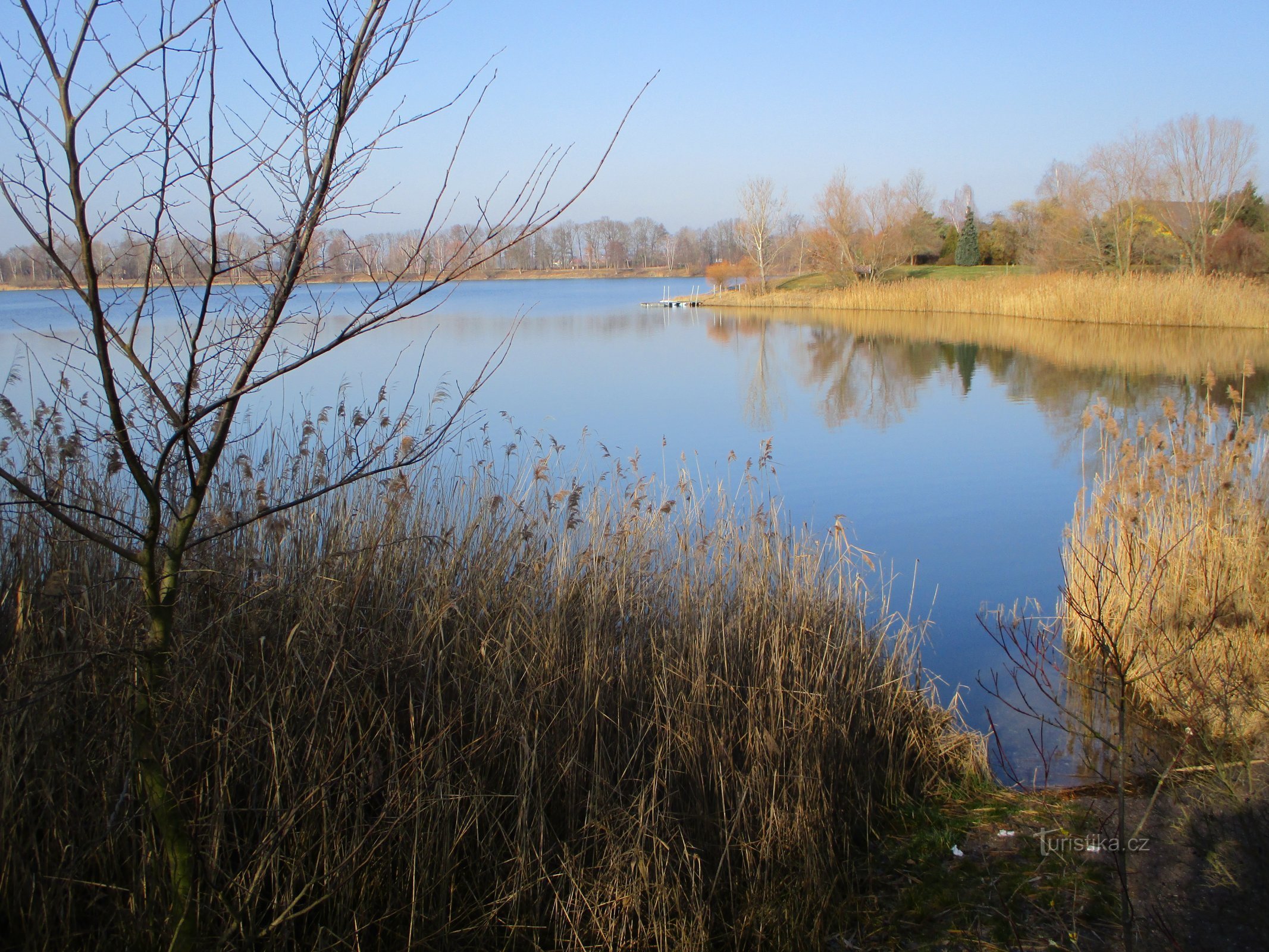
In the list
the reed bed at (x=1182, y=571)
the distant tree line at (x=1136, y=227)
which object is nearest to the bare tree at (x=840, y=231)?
the distant tree line at (x=1136, y=227)

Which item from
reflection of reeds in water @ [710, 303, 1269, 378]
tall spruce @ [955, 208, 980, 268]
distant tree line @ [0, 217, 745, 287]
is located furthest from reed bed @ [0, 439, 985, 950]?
tall spruce @ [955, 208, 980, 268]

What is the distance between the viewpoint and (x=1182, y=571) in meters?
4.57

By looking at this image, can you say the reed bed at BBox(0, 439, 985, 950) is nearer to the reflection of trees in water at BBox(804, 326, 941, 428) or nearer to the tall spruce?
the reflection of trees in water at BBox(804, 326, 941, 428)

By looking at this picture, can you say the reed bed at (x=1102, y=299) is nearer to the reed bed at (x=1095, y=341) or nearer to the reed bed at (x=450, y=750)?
the reed bed at (x=1095, y=341)

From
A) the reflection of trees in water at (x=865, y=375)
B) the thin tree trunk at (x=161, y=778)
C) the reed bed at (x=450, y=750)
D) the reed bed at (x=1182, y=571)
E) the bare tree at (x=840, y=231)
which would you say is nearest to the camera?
the thin tree trunk at (x=161, y=778)

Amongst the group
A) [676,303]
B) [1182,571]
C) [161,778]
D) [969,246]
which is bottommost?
[1182,571]

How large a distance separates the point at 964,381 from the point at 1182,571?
34.4 ft

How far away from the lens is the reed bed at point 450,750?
2.16 metres

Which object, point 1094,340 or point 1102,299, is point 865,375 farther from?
point 1102,299

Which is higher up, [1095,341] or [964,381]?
[1095,341]

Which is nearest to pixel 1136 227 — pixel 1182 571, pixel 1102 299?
pixel 1102 299

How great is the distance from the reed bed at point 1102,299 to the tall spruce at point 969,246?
44.4 feet

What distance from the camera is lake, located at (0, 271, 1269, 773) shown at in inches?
241

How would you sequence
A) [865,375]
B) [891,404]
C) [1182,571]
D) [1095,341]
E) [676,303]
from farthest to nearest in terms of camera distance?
[676,303] < [1095,341] < [865,375] < [891,404] < [1182,571]
